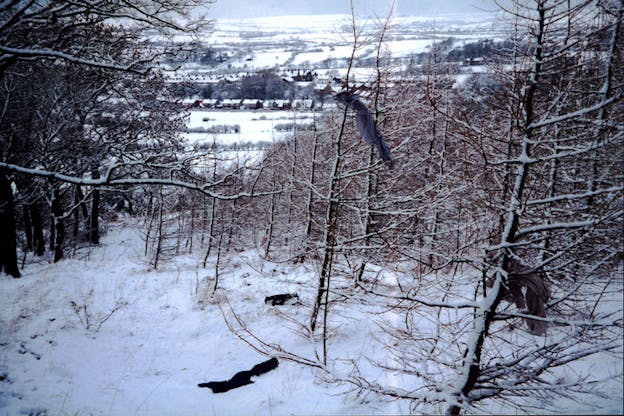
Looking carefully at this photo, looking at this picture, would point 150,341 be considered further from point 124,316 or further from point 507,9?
point 507,9

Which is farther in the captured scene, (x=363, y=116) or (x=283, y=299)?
(x=283, y=299)

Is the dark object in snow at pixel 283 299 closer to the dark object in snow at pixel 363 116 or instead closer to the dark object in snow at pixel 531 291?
the dark object in snow at pixel 363 116

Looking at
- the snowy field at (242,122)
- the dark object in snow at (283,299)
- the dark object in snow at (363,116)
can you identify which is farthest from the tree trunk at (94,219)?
the snowy field at (242,122)

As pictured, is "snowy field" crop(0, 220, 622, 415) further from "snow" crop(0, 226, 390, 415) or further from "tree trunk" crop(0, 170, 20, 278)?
"tree trunk" crop(0, 170, 20, 278)

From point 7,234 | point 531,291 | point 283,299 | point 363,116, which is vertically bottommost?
point 283,299

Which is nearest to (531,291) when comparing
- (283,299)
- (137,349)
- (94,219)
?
(283,299)

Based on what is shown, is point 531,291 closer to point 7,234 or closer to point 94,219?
point 7,234
